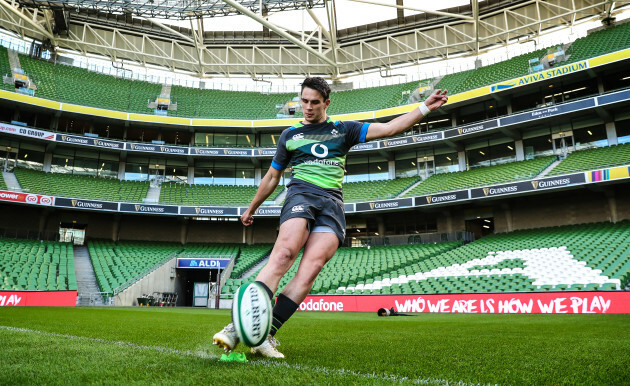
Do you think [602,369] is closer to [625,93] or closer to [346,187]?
[625,93]

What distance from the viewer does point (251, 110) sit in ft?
133

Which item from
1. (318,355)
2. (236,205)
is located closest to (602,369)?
(318,355)

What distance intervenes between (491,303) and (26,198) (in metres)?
28.8

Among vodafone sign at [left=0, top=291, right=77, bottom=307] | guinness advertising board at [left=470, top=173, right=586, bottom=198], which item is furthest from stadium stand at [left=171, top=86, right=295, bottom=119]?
vodafone sign at [left=0, top=291, right=77, bottom=307]

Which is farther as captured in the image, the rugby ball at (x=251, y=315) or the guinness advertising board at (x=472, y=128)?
the guinness advertising board at (x=472, y=128)

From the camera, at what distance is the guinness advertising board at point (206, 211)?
33456mm

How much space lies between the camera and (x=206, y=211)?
3353cm

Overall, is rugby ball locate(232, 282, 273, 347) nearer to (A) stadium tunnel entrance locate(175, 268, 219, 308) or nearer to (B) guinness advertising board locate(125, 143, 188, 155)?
(A) stadium tunnel entrance locate(175, 268, 219, 308)

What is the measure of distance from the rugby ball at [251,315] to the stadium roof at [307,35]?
109 feet

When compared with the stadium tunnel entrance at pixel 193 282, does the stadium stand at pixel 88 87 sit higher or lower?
higher

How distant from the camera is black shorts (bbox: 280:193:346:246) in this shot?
11.8 feet

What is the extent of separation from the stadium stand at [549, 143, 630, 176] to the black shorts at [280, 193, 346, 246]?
2578 cm

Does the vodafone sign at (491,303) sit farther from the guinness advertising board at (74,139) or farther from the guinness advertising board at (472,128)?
the guinness advertising board at (74,139)

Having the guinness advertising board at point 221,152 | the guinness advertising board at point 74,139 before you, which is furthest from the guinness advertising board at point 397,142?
the guinness advertising board at point 74,139
